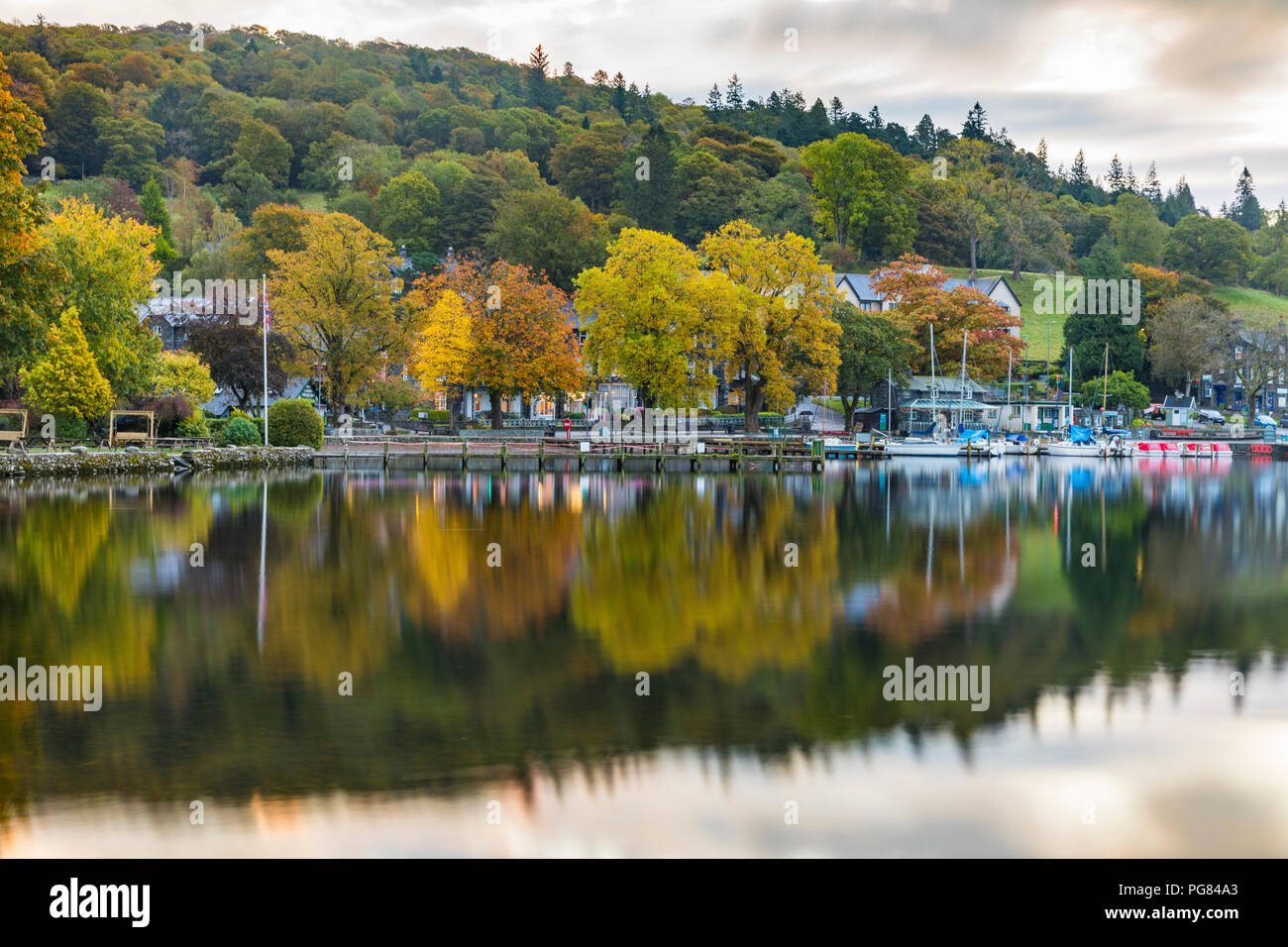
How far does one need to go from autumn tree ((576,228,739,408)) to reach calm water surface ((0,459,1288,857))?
38.4 meters

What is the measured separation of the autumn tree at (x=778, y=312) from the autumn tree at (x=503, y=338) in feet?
35.1

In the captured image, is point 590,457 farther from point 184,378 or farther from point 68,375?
point 68,375

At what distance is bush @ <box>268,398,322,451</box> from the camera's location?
2635 inches

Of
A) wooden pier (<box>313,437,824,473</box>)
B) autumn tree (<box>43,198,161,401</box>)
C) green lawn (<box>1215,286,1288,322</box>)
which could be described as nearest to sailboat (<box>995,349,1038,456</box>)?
wooden pier (<box>313,437,824,473</box>)

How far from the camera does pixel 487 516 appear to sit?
124 ft

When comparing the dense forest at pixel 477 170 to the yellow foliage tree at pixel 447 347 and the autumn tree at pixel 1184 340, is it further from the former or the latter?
the yellow foliage tree at pixel 447 347

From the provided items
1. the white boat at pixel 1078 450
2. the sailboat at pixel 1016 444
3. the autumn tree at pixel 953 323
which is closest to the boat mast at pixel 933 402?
the autumn tree at pixel 953 323

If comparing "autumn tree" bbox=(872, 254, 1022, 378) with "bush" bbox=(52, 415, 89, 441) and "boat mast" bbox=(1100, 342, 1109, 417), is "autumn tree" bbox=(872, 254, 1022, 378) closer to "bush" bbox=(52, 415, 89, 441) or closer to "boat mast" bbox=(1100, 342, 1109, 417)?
"boat mast" bbox=(1100, 342, 1109, 417)

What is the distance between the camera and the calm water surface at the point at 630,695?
421 inches

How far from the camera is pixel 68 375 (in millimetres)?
52219

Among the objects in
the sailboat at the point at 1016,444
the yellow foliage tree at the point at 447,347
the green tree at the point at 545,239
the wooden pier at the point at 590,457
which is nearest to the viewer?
the wooden pier at the point at 590,457
